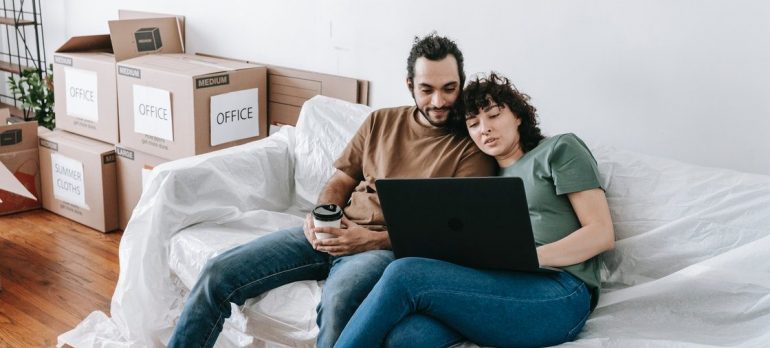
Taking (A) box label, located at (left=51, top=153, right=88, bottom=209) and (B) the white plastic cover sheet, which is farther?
(A) box label, located at (left=51, top=153, right=88, bottom=209)

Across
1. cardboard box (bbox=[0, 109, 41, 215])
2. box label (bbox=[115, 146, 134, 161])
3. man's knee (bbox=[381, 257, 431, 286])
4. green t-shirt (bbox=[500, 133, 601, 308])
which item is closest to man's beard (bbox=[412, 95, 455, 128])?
green t-shirt (bbox=[500, 133, 601, 308])

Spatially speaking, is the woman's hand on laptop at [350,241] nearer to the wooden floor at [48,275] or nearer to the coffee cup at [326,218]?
the coffee cup at [326,218]

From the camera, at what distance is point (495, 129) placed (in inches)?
68.2

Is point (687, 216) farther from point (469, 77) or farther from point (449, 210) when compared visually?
point (469, 77)

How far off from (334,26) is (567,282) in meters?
1.50

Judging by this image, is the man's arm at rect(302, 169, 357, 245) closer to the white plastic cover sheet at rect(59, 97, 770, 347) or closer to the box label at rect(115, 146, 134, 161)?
the white plastic cover sheet at rect(59, 97, 770, 347)

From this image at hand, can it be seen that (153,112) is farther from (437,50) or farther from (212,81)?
(437,50)

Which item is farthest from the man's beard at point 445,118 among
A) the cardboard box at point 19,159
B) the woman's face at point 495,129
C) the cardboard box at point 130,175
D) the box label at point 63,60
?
the cardboard box at point 19,159

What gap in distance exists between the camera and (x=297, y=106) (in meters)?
2.89

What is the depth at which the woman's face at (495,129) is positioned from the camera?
1731mm

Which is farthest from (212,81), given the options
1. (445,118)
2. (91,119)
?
(445,118)

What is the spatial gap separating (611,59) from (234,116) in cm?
145

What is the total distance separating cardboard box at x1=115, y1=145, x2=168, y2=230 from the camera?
9.73 ft

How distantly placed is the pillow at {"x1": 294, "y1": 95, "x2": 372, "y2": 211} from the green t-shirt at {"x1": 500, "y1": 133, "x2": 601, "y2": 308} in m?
0.78
